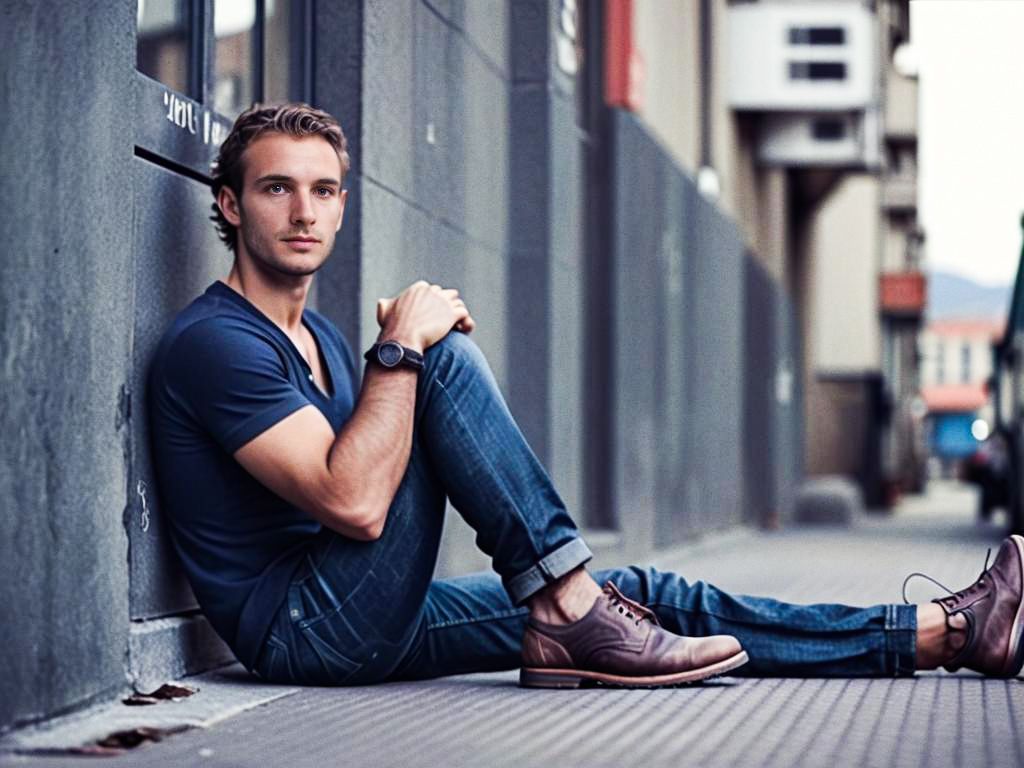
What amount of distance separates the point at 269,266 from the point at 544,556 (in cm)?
101

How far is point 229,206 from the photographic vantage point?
15.0 ft

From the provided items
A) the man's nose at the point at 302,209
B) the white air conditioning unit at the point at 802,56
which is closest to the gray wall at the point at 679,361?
the white air conditioning unit at the point at 802,56

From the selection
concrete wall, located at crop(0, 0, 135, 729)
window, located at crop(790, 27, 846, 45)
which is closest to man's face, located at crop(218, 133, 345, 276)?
concrete wall, located at crop(0, 0, 135, 729)

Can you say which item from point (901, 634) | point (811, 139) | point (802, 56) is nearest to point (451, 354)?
point (901, 634)

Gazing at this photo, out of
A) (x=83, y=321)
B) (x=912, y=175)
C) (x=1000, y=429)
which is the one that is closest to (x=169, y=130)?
(x=83, y=321)

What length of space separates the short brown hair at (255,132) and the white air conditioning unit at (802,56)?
19089 millimetres

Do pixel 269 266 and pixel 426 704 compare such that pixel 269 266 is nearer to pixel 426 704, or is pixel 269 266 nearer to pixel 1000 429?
pixel 426 704

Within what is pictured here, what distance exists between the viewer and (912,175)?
52562mm

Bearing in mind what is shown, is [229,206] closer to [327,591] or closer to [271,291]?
[271,291]

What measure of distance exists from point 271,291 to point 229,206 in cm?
24

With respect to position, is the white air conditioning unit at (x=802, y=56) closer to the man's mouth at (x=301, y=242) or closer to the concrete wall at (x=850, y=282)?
the concrete wall at (x=850, y=282)

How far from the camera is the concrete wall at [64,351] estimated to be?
3.49 metres

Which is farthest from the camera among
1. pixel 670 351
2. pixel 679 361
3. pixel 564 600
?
pixel 679 361

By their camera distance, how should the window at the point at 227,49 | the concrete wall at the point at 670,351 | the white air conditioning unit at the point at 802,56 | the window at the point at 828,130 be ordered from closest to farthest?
the window at the point at 227,49 < the concrete wall at the point at 670,351 < the white air conditioning unit at the point at 802,56 < the window at the point at 828,130
